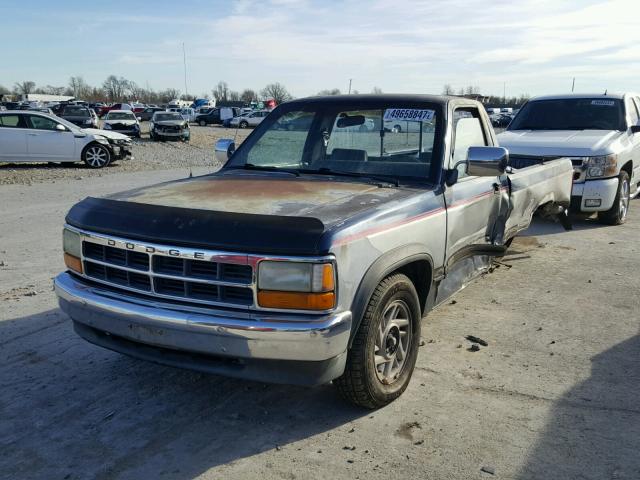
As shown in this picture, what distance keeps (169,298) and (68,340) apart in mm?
1835

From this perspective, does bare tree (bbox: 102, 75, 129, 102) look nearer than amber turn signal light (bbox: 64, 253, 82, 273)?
No

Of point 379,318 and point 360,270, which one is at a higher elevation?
point 360,270

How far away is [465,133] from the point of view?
4.84 metres

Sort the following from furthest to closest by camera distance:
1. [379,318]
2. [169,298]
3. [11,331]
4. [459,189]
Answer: [11,331] < [459,189] < [379,318] < [169,298]

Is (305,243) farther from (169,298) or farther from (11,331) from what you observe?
(11,331)

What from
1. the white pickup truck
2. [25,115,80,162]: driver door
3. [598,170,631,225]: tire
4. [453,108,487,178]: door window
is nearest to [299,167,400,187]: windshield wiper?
[453,108,487,178]: door window

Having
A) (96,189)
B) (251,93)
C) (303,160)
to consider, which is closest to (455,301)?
(303,160)

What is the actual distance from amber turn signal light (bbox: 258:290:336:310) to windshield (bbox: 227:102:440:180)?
160cm

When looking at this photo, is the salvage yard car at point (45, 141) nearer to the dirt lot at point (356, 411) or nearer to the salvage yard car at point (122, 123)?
the dirt lot at point (356, 411)

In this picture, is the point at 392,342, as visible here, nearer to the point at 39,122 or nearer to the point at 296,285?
the point at 296,285

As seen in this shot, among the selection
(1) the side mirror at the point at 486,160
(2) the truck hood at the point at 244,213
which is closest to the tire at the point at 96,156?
(2) the truck hood at the point at 244,213

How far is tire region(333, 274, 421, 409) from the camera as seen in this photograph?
10.8 feet

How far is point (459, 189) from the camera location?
436 cm

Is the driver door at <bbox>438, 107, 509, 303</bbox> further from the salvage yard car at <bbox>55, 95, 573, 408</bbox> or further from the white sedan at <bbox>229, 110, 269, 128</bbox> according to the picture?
the white sedan at <bbox>229, 110, 269, 128</bbox>
